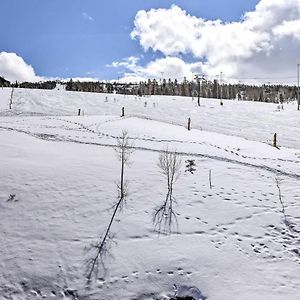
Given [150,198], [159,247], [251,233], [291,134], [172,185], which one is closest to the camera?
[159,247]

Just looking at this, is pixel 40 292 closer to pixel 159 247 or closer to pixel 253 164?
pixel 159 247

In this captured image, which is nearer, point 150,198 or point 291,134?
point 150,198

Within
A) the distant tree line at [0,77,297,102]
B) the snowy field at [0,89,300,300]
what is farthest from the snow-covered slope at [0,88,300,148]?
the distant tree line at [0,77,297,102]

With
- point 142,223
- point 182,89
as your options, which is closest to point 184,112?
point 142,223

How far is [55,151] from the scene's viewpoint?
19328 millimetres

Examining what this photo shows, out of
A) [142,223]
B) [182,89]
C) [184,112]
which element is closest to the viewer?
[142,223]

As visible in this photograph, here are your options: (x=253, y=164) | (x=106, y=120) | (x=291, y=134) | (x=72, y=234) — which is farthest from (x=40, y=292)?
(x=291, y=134)

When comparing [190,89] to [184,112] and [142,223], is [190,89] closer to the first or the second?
[184,112]

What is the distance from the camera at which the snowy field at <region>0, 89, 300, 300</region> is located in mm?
9242

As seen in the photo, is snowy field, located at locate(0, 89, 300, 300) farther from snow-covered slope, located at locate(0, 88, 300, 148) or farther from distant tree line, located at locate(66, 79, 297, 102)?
distant tree line, located at locate(66, 79, 297, 102)

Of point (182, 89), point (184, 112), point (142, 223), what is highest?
point (182, 89)

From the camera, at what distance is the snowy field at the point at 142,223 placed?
924cm

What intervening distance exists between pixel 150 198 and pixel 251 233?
4.21 meters

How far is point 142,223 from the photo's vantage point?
1216 cm
